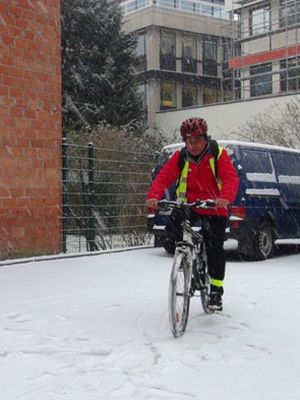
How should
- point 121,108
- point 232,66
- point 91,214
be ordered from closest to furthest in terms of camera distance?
1. point 91,214
2. point 121,108
3. point 232,66

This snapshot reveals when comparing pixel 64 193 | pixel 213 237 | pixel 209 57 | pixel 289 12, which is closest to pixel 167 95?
pixel 209 57

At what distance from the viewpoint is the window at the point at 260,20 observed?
119 ft

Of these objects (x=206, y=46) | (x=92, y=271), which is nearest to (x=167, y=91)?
(x=206, y=46)

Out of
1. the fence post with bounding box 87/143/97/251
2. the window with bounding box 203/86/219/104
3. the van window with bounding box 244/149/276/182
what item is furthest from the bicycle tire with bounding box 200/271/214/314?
the window with bounding box 203/86/219/104

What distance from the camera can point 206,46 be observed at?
4659 cm

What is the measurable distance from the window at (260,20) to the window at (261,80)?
2040 mm

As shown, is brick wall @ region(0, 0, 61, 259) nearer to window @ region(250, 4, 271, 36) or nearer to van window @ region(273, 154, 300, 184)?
van window @ region(273, 154, 300, 184)

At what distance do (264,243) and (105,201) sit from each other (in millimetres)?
4003

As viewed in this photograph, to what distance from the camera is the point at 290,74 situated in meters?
34.5

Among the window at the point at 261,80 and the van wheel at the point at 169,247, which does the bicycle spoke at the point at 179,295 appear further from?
the window at the point at 261,80

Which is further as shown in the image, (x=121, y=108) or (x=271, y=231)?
(x=121, y=108)

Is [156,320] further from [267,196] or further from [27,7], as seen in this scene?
[27,7]

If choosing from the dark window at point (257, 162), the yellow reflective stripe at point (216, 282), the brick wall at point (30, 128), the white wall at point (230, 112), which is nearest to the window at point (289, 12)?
the white wall at point (230, 112)

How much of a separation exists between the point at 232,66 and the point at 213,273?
1295 inches
